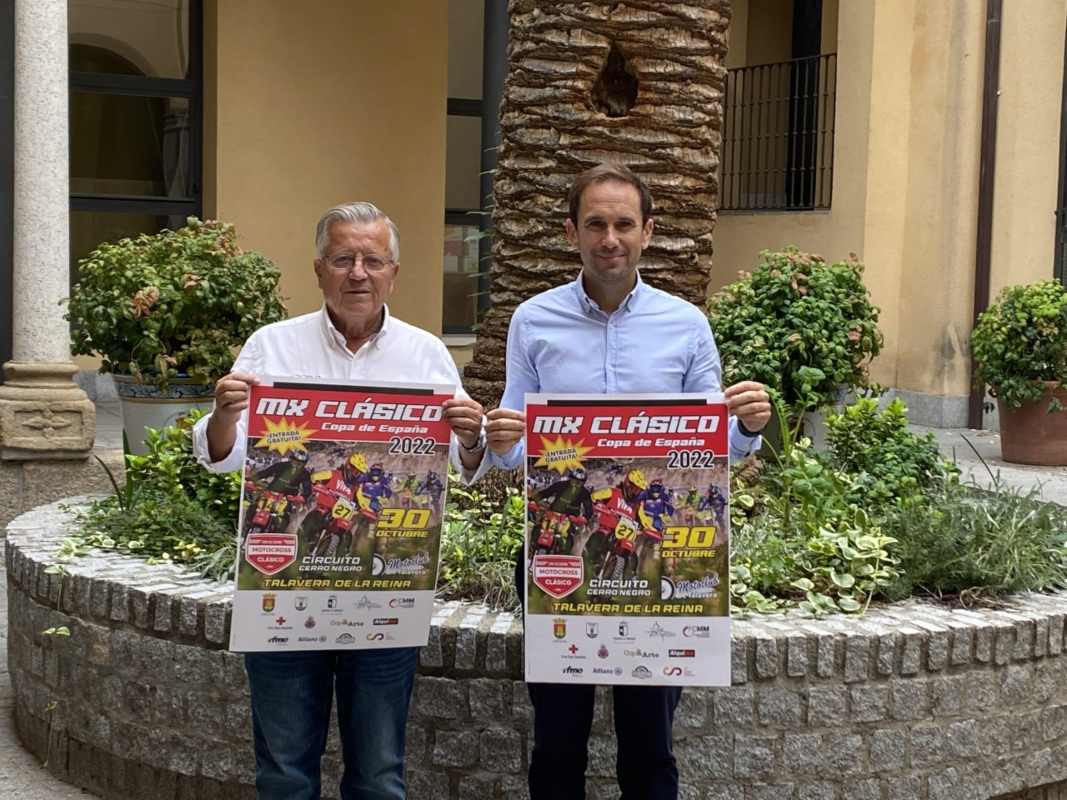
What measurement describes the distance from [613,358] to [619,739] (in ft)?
2.80

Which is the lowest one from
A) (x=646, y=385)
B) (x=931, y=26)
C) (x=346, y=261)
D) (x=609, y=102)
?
(x=646, y=385)

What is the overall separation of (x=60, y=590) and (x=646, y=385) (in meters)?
2.19

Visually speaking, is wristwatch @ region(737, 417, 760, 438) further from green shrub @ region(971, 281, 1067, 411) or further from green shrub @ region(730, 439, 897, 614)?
green shrub @ region(971, 281, 1067, 411)

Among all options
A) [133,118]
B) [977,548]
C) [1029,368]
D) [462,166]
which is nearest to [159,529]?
[977,548]

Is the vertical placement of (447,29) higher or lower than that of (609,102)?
higher

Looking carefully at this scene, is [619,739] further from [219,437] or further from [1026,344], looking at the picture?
[1026,344]

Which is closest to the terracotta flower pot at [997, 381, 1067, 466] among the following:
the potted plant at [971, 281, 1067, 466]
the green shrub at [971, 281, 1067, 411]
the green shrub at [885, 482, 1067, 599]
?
the potted plant at [971, 281, 1067, 466]

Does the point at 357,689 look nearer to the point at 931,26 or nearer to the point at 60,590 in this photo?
the point at 60,590

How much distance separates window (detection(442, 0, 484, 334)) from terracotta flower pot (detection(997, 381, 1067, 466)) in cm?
508

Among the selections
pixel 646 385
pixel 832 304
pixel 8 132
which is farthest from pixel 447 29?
pixel 646 385

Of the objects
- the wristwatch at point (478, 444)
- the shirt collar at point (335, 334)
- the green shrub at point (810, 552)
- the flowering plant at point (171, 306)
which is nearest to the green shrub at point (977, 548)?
the green shrub at point (810, 552)

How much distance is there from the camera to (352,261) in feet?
10.4

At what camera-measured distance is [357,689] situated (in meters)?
3.26

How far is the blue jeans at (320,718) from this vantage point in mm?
3229
